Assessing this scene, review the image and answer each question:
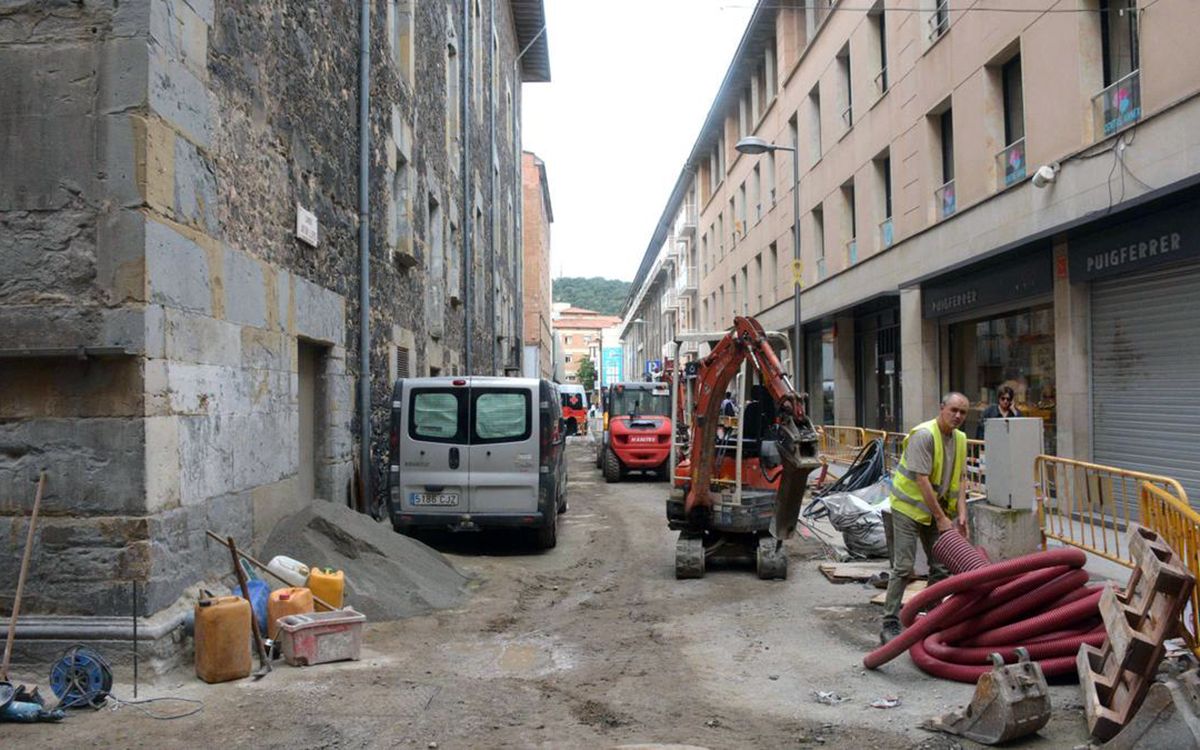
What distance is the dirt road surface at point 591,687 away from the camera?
479cm

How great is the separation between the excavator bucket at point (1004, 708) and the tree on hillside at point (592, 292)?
538ft

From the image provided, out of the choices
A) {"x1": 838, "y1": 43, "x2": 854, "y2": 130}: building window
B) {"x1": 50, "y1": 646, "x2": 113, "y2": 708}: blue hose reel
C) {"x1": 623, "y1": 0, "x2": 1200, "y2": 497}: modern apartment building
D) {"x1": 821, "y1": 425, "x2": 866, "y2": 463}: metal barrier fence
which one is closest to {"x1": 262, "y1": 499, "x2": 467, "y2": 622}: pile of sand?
{"x1": 50, "y1": 646, "x2": 113, "y2": 708}: blue hose reel

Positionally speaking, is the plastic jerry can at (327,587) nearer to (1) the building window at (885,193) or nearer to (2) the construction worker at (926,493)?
(2) the construction worker at (926,493)

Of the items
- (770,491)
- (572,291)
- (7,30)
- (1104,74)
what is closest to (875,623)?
(770,491)

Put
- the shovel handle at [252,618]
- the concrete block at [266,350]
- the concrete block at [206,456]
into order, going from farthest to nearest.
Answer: the concrete block at [266,350] < the concrete block at [206,456] < the shovel handle at [252,618]

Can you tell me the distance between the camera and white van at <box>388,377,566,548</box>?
34.3 feet

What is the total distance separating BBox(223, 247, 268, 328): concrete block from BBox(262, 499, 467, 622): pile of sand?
179 cm

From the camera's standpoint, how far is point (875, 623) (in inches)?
293

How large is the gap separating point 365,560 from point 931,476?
471 cm

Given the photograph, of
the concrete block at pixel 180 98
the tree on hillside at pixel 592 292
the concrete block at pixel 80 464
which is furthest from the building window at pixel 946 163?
the tree on hillside at pixel 592 292

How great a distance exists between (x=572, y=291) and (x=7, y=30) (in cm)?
17037

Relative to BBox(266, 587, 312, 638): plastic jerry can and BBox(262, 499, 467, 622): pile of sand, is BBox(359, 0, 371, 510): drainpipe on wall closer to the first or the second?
BBox(262, 499, 467, 622): pile of sand

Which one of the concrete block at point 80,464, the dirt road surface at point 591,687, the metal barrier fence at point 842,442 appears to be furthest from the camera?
the metal barrier fence at point 842,442

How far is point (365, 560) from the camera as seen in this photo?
26.1 feet
